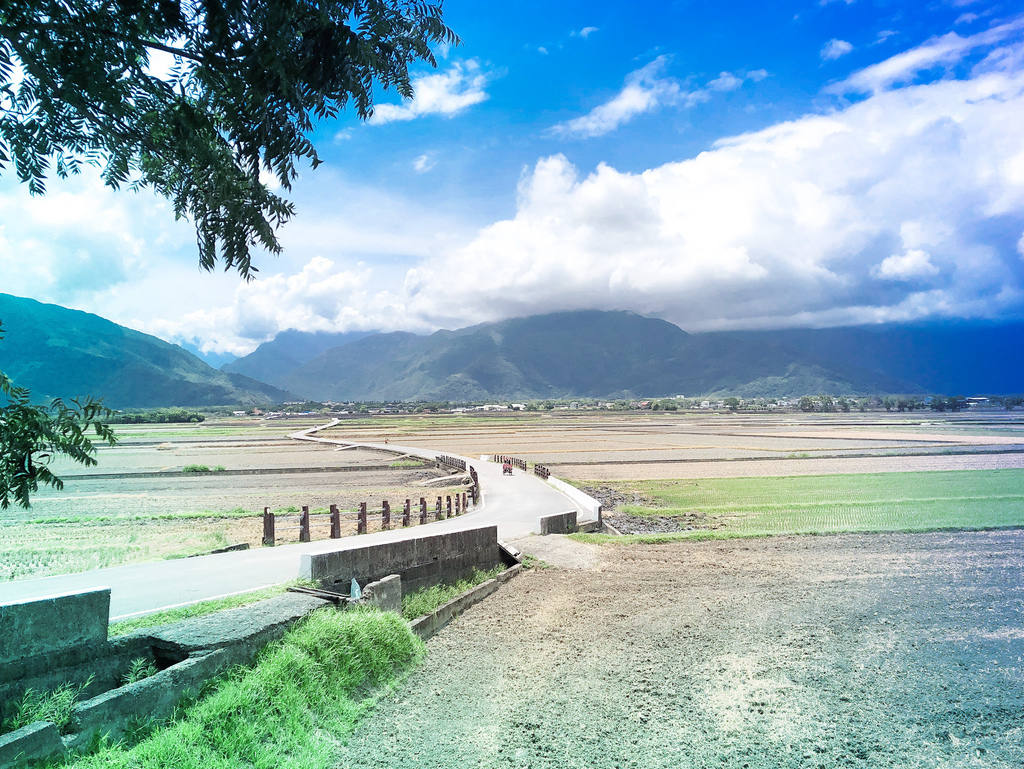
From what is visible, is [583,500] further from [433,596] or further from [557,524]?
[433,596]

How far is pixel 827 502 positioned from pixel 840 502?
506 mm

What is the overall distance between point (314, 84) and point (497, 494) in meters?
23.6

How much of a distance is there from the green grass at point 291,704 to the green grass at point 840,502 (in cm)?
1082

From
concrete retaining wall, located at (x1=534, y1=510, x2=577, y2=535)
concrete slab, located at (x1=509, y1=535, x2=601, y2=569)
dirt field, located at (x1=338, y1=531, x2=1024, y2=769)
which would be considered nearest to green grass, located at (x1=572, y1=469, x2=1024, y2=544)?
concrete retaining wall, located at (x1=534, y1=510, x2=577, y2=535)

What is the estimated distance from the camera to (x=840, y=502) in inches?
1008

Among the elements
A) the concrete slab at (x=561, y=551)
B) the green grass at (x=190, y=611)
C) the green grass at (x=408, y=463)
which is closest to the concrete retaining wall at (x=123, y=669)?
the green grass at (x=190, y=611)

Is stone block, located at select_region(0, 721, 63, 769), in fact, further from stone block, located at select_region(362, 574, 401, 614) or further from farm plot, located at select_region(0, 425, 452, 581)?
farm plot, located at select_region(0, 425, 452, 581)

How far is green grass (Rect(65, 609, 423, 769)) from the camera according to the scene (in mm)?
5172

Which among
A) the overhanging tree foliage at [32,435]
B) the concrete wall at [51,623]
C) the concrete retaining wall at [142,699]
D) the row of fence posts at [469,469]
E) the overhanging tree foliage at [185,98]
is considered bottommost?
the row of fence posts at [469,469]

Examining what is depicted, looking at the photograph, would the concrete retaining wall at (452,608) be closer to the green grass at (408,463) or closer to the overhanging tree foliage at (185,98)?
the overhanging tree foliage at (185,98)

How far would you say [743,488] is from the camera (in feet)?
101

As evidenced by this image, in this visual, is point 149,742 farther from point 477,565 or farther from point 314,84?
point 477,565

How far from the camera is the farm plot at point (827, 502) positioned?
2088cm

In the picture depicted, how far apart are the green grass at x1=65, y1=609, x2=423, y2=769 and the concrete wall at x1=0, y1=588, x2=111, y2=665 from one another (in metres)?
1.21
